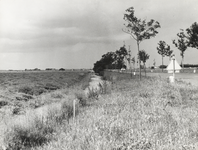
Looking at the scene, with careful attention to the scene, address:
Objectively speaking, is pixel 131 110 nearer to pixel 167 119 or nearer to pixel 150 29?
pixel 167 119

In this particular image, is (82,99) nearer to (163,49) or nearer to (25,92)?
(25,92)

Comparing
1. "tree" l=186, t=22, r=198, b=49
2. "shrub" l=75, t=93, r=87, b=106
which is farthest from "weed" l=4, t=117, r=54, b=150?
"tree" l=186, t=22, r=198, b=49

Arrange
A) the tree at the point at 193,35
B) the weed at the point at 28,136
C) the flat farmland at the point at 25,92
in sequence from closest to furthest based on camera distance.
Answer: the weed at the point at 28,136 < the flat farmland at the point at 25,92 < the tree at the point at 193,35

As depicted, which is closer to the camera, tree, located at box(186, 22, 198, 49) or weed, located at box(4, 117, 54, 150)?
weed, located at box(4, 117, 54, 150)

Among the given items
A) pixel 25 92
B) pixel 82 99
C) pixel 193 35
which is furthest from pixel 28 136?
pixel 193 35

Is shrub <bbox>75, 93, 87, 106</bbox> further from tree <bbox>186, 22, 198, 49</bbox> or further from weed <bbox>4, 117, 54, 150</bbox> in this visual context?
tree <bbox>186, 22, 198, 49</bbox>

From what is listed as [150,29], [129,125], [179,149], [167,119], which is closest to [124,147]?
[179,149]

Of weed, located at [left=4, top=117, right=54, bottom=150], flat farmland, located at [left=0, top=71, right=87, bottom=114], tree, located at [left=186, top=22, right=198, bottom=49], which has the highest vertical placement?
tree, located at [left=186, top=22, right=198, bottom=49]

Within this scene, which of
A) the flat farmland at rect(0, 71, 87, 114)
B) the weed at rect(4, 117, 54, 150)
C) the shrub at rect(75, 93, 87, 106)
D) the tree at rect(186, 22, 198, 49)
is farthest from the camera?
the tree at rect(186, 22, 198, 49)

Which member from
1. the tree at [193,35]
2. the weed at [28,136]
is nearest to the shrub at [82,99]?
the weed at [28,136]

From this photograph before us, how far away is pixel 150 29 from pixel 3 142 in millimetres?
24079

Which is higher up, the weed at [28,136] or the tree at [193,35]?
the tree at [193,35]

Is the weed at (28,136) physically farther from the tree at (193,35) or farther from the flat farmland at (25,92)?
the tree at (193,35)

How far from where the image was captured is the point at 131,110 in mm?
8773
